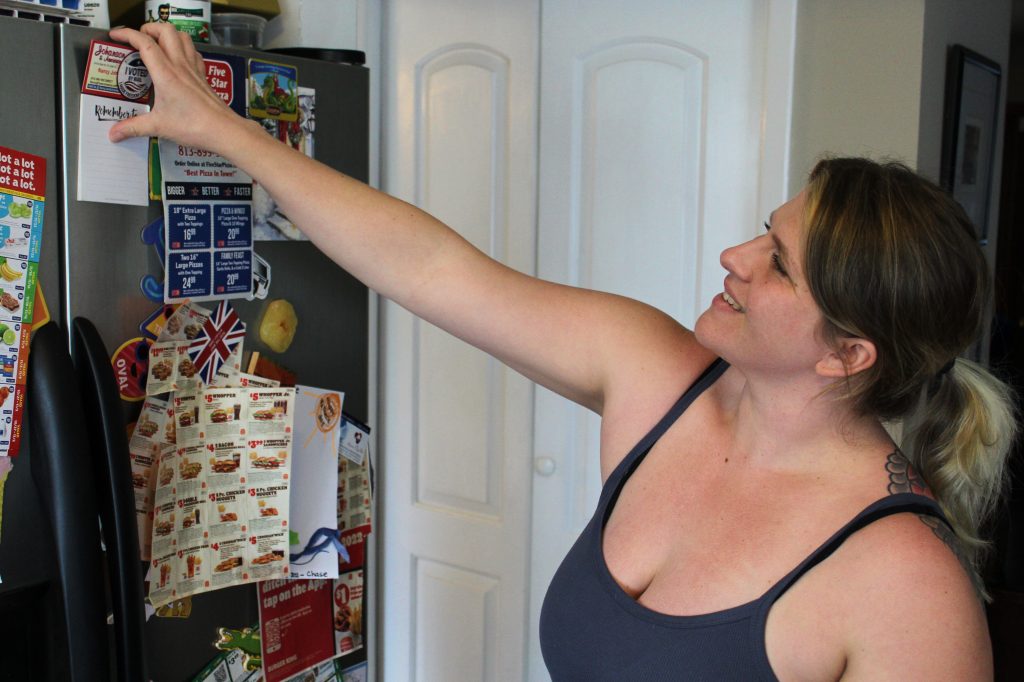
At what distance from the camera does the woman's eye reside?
1.17 meters

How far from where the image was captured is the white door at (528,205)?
6.78 ft

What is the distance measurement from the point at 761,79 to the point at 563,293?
2.86ft

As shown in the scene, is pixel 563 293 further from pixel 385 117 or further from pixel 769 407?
pixel 385 117

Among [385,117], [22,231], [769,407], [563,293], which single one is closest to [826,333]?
[769,407]

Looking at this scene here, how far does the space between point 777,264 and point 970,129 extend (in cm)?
151

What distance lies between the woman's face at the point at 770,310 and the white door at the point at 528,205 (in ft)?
2.78

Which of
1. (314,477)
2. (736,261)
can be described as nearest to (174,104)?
(314,477)

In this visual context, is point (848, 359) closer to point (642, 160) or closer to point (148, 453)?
point (148, 453)

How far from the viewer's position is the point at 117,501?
1209 mm

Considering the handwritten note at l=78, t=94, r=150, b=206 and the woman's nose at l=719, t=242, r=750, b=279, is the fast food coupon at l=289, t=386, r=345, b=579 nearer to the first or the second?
the handwritten note at l=78, t=94, r=150, b=206

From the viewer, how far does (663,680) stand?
1157mm

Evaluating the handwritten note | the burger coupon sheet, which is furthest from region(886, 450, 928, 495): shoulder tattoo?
the handwritten note

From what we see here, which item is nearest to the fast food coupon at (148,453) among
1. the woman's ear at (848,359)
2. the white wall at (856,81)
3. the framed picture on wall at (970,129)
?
the woman's ear at (848,359)

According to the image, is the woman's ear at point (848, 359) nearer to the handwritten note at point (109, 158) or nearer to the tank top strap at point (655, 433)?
the tank top strap at point (655, 433)
